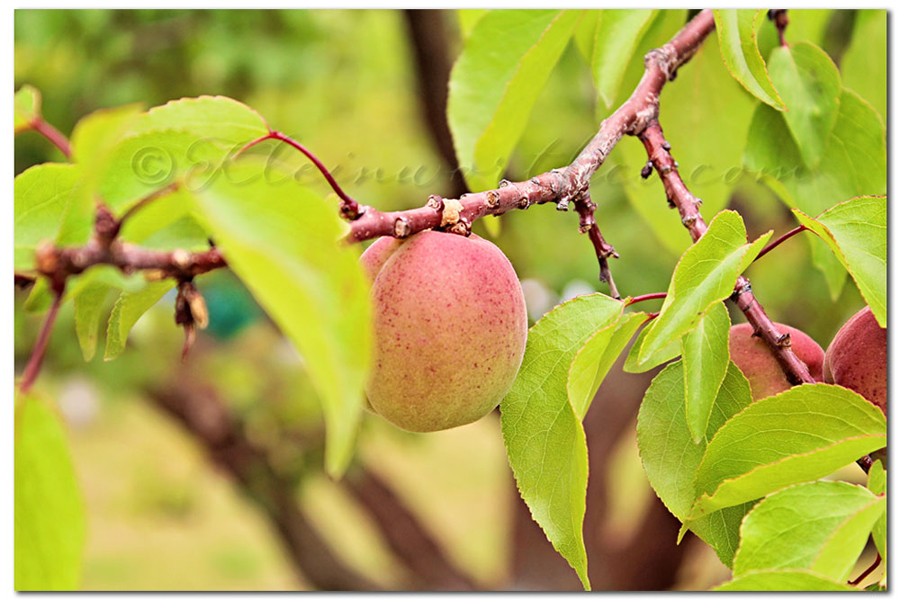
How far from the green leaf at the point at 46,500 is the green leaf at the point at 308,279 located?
5.4 inches

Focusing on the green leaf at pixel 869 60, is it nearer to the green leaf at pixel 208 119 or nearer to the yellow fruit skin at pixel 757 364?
the yellow fruit skin at pixel 757 364

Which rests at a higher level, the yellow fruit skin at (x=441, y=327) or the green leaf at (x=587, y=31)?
the green leaf at (x=587, y=31)

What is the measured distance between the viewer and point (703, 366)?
47cm

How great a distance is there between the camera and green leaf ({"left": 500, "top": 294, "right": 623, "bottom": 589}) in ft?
1.62

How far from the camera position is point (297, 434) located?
7.30 feet

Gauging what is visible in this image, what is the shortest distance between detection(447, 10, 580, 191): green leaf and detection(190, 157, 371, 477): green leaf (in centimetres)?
37

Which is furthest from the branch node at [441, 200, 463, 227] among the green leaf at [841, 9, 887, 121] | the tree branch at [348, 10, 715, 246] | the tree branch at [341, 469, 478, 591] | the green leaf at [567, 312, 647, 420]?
the tree branch at [341, 469, 478, 591]

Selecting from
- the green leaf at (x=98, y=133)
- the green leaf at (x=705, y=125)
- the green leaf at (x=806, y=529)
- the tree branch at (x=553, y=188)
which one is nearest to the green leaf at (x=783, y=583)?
the green leaf at (x=806, y=529)

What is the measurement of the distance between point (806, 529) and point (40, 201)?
0.43 m

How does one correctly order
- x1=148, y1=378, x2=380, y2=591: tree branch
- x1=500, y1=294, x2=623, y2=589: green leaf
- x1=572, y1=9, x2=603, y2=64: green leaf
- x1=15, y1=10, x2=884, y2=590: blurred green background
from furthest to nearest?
x1=148, y1=378, x2=380, y2=591: tree branch < x1=15, y1=10, x2=884, y2=590: blurred green background < x1=572, y1=9, x2=603, y2=64: green leaf < x1=500, y1=294, x2=623, y2=589: green leaf

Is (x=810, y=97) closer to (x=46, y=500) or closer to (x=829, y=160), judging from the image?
(x=829, y=160)

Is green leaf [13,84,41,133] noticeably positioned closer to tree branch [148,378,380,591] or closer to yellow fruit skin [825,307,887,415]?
yellow fruit skin [825,307,887,415]

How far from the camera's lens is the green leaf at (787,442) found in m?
0.43

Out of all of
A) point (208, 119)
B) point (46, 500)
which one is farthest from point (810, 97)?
point (46, 500)
